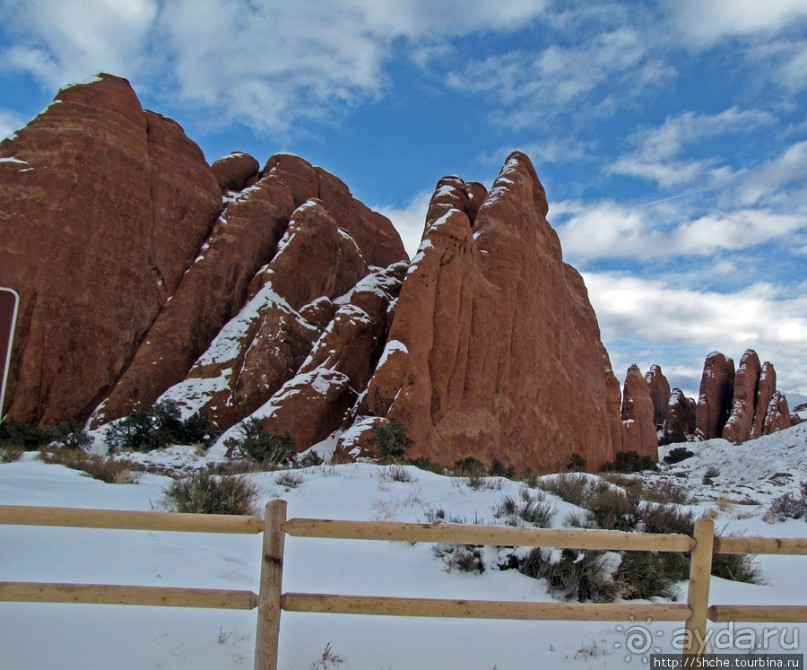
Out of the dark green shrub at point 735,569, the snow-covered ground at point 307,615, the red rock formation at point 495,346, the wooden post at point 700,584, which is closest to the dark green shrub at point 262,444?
the red rock formation at point 495,346

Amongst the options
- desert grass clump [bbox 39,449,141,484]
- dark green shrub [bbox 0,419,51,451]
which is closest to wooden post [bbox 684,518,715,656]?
desert grass clump [bbox 39,449,141,484]

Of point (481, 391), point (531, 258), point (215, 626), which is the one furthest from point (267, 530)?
point (531, 258)

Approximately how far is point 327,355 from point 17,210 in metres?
14.9

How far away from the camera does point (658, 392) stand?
7656 centimetres

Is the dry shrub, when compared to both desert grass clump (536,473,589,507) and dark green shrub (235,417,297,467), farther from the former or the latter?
dark green shrub (235,417,297,467)

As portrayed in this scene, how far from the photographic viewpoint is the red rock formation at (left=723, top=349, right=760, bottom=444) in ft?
201

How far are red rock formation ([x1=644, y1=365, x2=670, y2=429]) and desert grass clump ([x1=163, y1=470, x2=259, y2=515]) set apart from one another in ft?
244

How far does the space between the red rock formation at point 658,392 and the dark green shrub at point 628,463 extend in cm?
3587

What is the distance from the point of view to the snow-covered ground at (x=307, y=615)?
457 cm

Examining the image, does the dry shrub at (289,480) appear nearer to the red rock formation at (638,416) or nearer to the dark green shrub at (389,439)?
the dark green shrub at (389,439)

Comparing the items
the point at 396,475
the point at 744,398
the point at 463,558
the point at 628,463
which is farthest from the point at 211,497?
the point at 744,398

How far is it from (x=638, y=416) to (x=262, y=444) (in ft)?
118

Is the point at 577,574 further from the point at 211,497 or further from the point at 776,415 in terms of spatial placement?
the point at 776,415

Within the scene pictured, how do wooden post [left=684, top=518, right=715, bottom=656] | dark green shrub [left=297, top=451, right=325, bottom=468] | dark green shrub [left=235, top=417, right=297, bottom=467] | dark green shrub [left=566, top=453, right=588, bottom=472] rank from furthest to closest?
1. dark green shrub [left=566, top=453, right=588, bottom=472]
2. dark green shrub [left=297, top=451, right=325, bottom=468]
3. dark green shrub [left=235, top=417, right=297, bottom=467]
4. wooden post [left=684, top=518, right=715, bottom=656]
